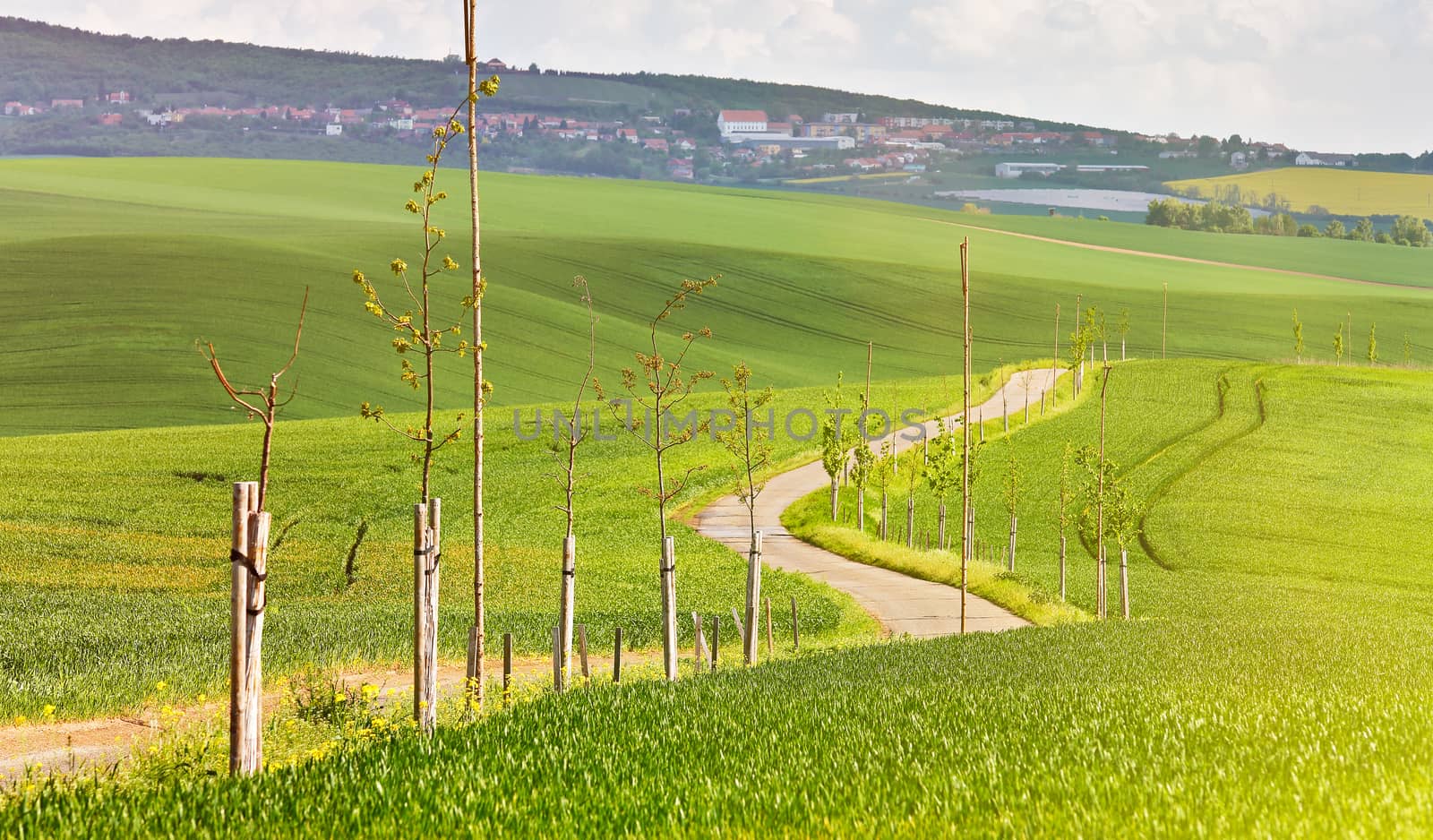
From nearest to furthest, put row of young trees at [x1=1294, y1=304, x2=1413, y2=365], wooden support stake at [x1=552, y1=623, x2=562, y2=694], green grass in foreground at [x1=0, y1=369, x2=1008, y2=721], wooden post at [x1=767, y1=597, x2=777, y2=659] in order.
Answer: wooden support stake at [x1=552, y1=623, x2=562, y2=694]
green grass in foreground at [x1=0, y1=369, x2=1008, y2=721]
wooden post at [x1=767, y1=597, x2=777, y2=659]
row of young trees at [x1=1294, y1=304, x2=1413, y2=365]

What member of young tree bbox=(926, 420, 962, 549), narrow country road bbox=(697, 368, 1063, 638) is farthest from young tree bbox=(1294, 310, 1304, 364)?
young tree bbox=(926, 420, 962, 549)

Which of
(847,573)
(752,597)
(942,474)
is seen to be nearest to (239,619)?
(752,597)

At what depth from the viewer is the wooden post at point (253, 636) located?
1090 centimetres

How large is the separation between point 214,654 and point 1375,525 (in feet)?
169

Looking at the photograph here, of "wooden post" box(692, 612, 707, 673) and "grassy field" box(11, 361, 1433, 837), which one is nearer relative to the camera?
"grassy field" box(11, 361, 1433, 837)

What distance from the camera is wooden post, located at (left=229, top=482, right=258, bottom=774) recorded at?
10.8 m

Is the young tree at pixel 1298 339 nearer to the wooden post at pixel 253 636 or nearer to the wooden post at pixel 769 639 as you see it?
the wooden post at pixel 769 639

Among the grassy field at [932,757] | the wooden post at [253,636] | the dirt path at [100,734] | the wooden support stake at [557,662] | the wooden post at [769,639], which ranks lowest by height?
the wooden post at [769,639]

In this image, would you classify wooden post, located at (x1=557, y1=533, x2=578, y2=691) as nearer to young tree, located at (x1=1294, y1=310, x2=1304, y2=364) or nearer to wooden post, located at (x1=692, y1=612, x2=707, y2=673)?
wooden post, located at (x1=692, y1=612, x2=707, y2=673)

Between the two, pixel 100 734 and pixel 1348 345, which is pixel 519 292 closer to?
pixel 1348 345

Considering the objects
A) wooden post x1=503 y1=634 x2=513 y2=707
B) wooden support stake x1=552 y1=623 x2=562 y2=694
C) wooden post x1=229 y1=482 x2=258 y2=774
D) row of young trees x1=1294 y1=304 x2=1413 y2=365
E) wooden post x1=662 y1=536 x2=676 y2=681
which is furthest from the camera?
row of young trees x1=1294 y1=304 x2=1413 y2=365

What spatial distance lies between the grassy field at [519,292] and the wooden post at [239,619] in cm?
8145

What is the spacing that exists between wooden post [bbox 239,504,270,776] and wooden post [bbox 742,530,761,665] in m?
13.3

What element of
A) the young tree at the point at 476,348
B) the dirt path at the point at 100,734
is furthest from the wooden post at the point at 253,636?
the young tree at the point at 476,348
